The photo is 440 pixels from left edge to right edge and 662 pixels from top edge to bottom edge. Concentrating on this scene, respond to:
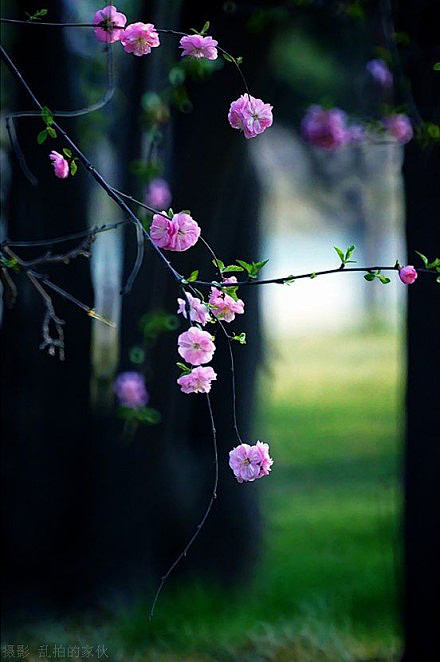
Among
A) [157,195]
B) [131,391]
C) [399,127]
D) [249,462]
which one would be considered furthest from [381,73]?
[249,462]

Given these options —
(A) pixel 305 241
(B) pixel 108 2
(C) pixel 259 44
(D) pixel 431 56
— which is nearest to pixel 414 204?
(D) pixel 431 56

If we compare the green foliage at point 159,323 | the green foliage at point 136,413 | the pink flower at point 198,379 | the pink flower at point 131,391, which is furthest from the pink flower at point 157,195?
the pink flower at point 198,379

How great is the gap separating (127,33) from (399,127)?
1.44 m

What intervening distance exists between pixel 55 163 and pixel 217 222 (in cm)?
149

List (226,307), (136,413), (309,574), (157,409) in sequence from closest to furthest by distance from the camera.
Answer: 1. (226,307)
2. (136,413)
3. (157,409)
4. (309,574)

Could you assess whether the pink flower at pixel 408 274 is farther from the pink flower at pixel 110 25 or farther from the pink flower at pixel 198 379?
the pink flower at pixel 110 25

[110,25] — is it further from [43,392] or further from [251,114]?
[43,392]

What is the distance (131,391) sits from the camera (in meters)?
3.14

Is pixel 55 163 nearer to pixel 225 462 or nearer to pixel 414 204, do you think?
pixel 414 204

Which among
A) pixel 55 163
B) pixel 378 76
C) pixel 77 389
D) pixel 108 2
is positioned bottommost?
pixel 77 389

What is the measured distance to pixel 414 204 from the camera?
9.28ft

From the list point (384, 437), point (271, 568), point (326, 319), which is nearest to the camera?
point (271, 568)

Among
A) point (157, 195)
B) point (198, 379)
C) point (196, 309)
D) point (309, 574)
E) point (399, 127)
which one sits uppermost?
point (399, 127)

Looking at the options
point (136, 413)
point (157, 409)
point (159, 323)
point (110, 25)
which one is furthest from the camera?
point (157, 409)
